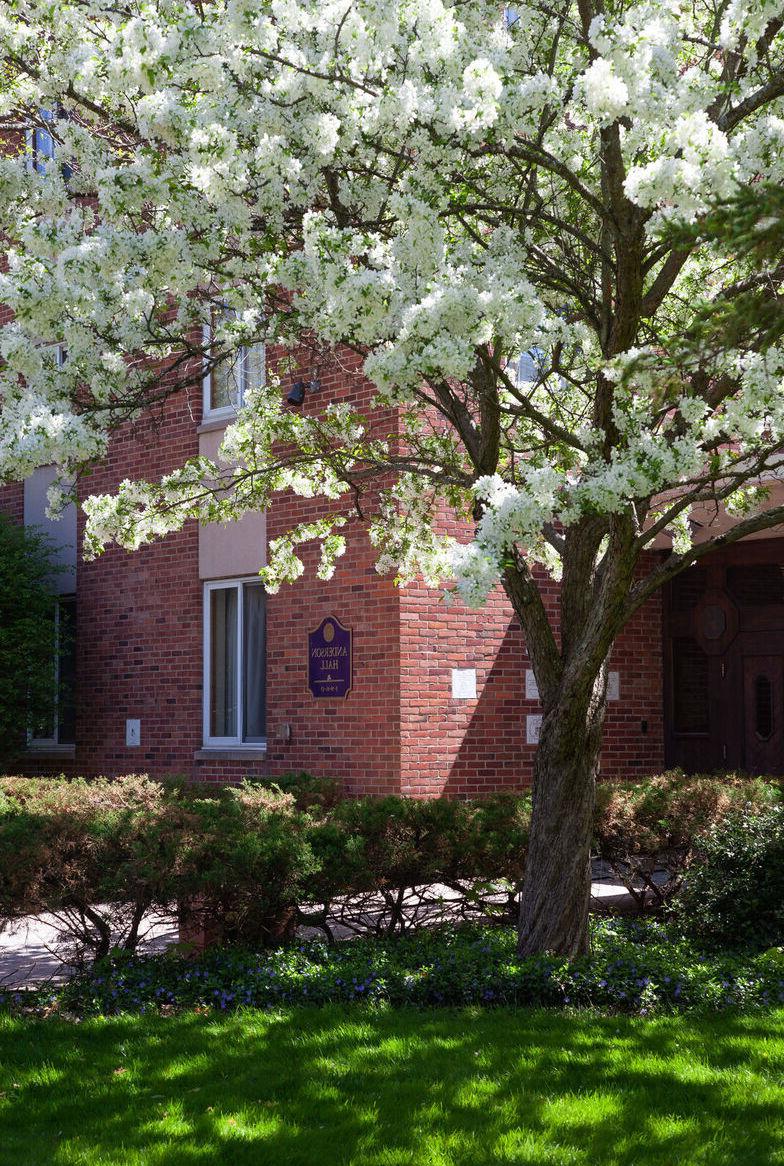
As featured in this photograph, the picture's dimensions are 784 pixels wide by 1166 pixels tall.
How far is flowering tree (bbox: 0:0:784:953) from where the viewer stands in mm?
5688

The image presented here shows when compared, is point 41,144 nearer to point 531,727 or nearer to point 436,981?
point 531,727

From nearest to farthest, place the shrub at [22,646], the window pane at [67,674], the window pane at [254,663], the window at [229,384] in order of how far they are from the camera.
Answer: the window at [229,384] < the window pane at [254,663] < the shrub at [22,646] < the window pane at [67,674]

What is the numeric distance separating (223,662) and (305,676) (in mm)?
1729

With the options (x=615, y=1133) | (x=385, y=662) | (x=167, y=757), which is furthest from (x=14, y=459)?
(x=167, y=757)

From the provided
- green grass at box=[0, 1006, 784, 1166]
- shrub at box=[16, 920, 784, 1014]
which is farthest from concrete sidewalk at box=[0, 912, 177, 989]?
green grass at box=[0, 1006, 784, 1166]

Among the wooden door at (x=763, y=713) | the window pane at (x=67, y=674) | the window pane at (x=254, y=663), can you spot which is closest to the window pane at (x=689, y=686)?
the wooden door at (x=763, y=713)

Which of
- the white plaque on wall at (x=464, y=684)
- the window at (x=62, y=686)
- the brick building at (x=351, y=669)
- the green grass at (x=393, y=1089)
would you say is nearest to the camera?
the green grass at (x=393, y=1089)

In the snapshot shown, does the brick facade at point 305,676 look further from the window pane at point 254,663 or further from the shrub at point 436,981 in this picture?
the shrub at point 436,981

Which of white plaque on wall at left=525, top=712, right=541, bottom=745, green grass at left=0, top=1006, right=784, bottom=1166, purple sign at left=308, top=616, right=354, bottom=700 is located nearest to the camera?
green grass at left=0, top=1006, right=784, bottom=1166

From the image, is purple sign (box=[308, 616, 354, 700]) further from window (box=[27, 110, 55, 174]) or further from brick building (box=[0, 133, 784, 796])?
window (box=[27, 110, 55, 174])

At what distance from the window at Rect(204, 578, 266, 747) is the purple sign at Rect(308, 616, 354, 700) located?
3.85 feet

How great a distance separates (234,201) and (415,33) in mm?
1125

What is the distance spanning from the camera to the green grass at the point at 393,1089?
4617mm

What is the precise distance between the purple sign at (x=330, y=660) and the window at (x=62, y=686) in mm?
3802
